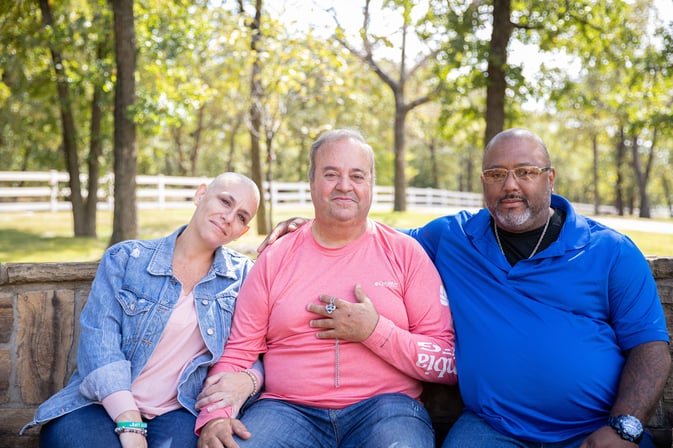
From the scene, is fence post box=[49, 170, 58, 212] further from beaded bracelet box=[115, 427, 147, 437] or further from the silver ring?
the silver ring

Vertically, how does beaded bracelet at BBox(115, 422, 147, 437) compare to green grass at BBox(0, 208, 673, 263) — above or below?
above

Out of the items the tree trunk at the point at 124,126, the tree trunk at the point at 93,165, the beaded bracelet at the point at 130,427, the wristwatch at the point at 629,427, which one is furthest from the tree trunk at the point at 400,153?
the beaded bracelet at the point at 130,427

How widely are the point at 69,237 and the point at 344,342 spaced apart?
34.8ft

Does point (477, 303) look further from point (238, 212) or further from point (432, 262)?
point (238, 212)

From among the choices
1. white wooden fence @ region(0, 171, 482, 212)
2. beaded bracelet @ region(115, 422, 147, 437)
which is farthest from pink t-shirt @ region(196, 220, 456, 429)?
white wooden fence @ region(0, 171, 482, 212)

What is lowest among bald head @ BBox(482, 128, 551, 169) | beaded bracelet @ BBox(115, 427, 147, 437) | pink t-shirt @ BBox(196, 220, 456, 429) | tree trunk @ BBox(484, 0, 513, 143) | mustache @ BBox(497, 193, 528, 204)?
beaded bracelet @ BBox(115, 427, 147, 437)

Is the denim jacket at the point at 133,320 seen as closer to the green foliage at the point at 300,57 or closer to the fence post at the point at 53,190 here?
the green foliage at the point at 300,57

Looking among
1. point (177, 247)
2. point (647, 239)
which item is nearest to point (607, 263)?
point (177, 247)

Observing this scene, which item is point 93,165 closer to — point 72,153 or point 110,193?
point 72,153

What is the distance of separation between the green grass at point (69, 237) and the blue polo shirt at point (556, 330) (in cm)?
416

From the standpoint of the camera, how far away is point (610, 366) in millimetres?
2396

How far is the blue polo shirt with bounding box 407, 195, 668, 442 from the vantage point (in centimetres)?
238

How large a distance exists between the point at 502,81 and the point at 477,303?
24.7 feet

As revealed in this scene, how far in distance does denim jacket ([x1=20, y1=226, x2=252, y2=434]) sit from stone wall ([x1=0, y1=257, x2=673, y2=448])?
0.53 meters
